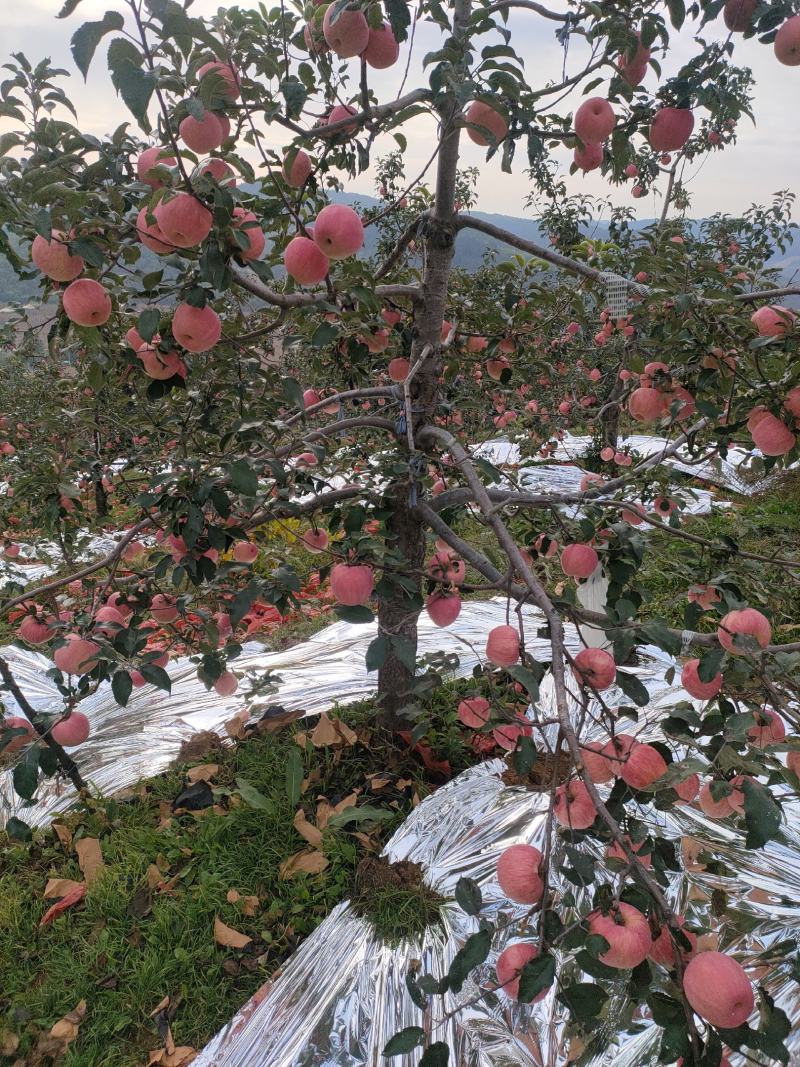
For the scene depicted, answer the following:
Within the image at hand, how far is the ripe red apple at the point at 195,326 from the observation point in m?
1.22

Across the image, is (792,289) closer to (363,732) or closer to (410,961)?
(410,961)

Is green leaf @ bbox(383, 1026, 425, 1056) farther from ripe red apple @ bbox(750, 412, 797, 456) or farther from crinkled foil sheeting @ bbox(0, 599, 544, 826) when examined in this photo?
crinkled foil sheeting @ bbox(0, 599, 544, 826)

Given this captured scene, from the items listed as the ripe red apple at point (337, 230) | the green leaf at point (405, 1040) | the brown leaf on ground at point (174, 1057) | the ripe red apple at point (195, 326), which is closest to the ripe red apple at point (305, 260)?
the ripe red apple at point (337, 230)

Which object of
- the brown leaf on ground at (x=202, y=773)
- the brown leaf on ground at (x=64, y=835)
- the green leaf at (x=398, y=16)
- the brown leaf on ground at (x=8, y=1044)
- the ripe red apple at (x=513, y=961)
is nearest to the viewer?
the ripe red apple at (x=513, y=961)

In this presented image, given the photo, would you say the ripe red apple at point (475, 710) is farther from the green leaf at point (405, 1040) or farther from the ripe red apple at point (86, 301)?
the ripe red apple at point (86, 301)

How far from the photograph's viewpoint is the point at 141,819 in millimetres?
2254

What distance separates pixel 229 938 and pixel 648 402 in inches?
72.7

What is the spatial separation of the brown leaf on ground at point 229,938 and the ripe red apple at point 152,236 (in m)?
1.71

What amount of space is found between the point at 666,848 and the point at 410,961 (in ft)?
3.41

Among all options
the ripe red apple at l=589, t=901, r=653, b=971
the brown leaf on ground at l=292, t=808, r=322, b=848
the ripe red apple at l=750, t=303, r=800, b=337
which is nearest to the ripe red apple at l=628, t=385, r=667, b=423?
the ripe red apple at l=750, t=303, r=800, b=337

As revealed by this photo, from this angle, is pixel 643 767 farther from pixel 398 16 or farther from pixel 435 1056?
pixel 398 16

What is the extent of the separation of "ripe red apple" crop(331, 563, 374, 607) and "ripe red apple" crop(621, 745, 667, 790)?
60 cm

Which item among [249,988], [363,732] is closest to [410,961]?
[249,988]

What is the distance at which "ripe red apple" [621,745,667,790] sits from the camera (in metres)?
0.99
